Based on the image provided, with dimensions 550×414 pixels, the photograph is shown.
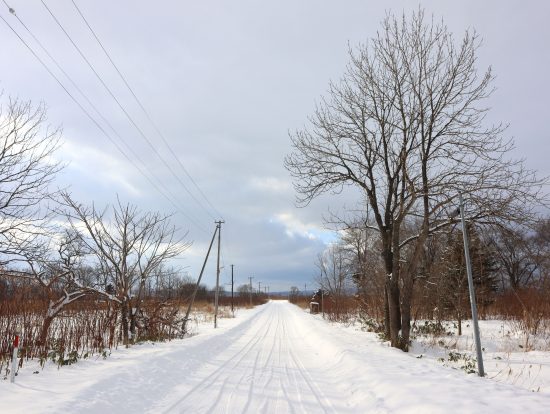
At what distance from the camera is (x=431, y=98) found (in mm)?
13688

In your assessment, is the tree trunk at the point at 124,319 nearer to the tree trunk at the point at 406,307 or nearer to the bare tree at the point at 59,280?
the bare tree at the point at 59,280

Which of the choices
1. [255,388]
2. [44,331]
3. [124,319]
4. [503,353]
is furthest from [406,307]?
[44,331]

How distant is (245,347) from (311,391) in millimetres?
8196

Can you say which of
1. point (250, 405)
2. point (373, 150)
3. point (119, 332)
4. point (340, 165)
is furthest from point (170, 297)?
point (250, 405)

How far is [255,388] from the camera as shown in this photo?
8.25 m

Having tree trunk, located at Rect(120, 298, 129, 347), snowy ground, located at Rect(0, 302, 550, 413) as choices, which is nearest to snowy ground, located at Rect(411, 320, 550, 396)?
snowy ground, located at Rect(0, 302, 550, 413)

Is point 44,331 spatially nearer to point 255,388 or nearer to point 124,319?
point 124,319

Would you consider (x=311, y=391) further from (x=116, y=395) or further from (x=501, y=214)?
(x=501, y=214)

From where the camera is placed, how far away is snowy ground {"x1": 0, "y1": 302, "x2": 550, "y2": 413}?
610cm

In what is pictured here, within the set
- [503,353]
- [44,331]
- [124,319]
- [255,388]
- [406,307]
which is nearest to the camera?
[255,388]

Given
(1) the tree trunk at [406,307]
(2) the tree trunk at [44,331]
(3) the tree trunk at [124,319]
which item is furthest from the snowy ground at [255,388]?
(3) the tree trunk at [124,319]

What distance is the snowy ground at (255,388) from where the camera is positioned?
20.0ft

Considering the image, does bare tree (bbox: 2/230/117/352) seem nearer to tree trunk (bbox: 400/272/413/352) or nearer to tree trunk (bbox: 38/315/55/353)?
tree trunk (bbox: 38/315/55/353)

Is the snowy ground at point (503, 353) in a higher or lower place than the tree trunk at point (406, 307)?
lower
